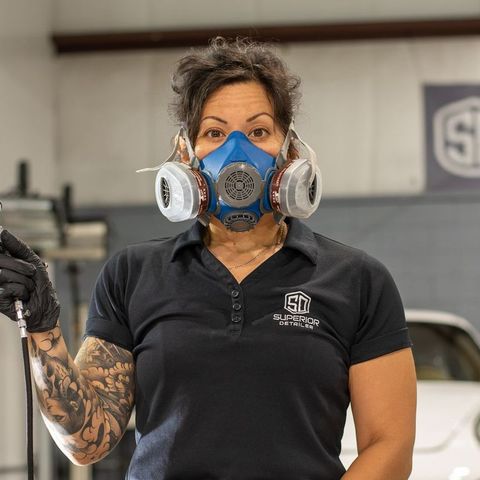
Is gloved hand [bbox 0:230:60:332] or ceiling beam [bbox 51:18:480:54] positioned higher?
ceiling beam [bbox 51:18:480:54]

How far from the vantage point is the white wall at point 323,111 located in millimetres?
11062

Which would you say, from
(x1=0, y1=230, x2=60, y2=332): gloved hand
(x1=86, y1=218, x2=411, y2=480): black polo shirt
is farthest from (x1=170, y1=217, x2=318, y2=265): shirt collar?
(x1=0, y1=230, x2=60, y2=332): gloved hand

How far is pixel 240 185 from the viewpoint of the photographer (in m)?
2.29

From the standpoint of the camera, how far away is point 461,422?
527 cm

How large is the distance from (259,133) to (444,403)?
351 centimetres

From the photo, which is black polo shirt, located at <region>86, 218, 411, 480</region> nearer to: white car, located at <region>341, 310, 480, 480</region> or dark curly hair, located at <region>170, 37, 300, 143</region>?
dark curly hair, located at <region>170, 37, 300, 143</region>

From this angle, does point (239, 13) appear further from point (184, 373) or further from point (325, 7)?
point (184, 373)

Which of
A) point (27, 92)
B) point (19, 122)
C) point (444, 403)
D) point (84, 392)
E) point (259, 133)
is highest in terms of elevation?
point (27, 92)

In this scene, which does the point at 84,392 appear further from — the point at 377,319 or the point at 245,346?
the point at 377,319

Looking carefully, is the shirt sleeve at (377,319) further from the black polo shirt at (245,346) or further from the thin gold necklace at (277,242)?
the thin gold necklace at (277,242)

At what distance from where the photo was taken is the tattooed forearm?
86.4 inches

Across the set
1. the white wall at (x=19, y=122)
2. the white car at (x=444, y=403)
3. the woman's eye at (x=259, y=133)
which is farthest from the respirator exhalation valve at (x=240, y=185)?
the white wall at (x=19, y=122)

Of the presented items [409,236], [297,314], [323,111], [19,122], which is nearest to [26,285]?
[297,314]

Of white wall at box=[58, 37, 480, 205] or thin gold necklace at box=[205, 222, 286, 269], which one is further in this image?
white wall at box=[58, 37, 480, 205]
